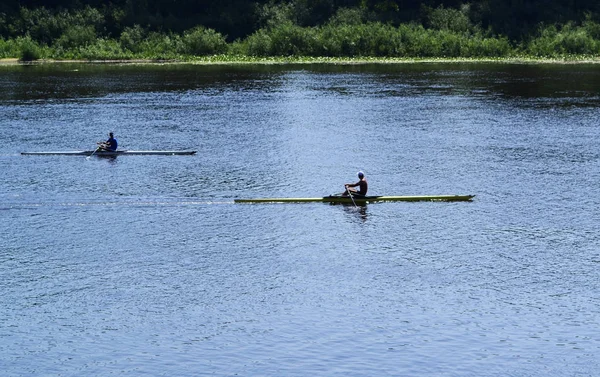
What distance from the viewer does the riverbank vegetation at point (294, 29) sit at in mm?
156250

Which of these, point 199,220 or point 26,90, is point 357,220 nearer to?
point 199,220

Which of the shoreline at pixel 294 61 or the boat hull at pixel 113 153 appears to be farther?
the shoreline at pixel 294 61

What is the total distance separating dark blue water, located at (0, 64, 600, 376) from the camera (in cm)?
3584

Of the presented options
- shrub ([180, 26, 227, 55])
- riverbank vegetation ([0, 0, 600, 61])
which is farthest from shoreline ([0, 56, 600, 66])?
shrub ([180, 26, 227, 55])

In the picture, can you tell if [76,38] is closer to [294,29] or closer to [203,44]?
[203,44]

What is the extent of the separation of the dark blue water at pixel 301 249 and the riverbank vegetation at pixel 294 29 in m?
66.6

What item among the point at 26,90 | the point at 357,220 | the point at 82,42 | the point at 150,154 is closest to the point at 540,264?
the point at 357,220

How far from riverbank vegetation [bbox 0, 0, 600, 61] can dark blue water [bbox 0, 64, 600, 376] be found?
66.6 m

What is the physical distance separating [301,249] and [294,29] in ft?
375

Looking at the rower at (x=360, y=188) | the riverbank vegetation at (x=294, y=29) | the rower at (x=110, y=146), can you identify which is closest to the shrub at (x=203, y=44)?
the riverbank vegetation at (x=294, y=29)

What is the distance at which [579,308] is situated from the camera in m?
39.5

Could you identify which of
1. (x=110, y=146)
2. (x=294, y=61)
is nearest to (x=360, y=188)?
(x=110, y=146)

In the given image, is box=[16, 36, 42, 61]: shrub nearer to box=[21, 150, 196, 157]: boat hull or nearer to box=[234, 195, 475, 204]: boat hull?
box=[21, 150, 196, 157]: boat hull

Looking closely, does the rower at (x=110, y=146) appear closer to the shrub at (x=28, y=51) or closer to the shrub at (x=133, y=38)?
the shrub at (x=28, y=51)
